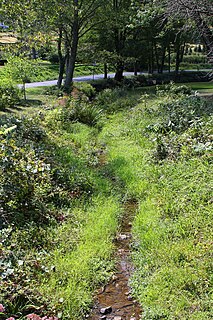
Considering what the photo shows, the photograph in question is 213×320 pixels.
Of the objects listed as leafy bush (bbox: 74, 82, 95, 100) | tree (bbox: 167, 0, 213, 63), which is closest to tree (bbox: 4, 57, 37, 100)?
leafy bush (bbox: 74, 82, 95, 100)

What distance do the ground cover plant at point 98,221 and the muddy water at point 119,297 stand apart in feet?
0.34

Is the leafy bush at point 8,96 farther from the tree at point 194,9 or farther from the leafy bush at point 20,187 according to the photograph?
the leafy bush at point 20,187

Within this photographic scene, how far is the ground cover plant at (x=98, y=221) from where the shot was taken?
3.74m

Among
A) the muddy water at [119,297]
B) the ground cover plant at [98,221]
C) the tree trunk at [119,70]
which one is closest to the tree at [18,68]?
the ground cover plant at [98,221]

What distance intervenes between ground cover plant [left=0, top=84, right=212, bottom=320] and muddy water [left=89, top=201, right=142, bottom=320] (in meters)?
0.10

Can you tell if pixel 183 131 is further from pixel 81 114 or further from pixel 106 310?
pixel 106 310

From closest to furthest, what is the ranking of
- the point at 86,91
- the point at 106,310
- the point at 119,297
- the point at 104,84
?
the point at 106,310 → the point at 119,297 → the point at 86,91 → the point at 104,84

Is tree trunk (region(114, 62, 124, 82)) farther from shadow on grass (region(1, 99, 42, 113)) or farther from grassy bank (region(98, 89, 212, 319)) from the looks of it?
grassy bank (region(98, 89, 212, 319))

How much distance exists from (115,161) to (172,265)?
4321 mm

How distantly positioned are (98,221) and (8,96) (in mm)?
9563

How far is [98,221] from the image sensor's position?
5453mm

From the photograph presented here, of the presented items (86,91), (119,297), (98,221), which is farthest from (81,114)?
(119,297)

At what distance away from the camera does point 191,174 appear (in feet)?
20.2

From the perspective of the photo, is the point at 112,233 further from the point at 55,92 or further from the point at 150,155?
the point at 55,92
